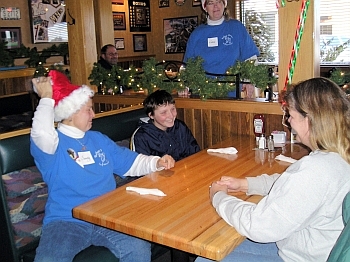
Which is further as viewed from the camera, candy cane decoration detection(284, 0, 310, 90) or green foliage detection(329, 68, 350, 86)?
green foliage detection(329, 68, 350, 86)

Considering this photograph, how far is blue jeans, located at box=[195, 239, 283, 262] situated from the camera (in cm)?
187

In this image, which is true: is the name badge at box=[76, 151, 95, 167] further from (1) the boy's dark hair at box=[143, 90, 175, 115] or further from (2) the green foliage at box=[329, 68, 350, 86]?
(2) the green foliage at box=[329, 68, 350, 86]

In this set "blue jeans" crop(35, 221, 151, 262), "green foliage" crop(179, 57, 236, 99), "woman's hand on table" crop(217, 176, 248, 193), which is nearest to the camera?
"woman's hand on table" crop(217, 176, 248, 193)

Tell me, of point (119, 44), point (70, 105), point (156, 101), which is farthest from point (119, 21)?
point (70, 105)

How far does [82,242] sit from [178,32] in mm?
7870

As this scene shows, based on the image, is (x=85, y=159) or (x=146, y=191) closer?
(x=146, y=191)

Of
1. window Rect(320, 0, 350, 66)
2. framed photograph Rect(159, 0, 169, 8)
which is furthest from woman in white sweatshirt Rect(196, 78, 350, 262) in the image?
framed photograph Rect(159, 0, 169, 8)

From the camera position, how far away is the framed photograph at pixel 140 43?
9.73m

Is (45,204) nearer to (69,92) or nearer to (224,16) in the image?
(69,92)

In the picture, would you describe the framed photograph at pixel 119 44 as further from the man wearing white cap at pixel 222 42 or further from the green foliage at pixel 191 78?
the man wearing white cap at pixel 222 42

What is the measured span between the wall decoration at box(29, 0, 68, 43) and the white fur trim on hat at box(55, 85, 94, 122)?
20.7 feet

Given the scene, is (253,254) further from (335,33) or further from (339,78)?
(335,33)

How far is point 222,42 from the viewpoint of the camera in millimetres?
3914

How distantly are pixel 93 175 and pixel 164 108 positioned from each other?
0.80 metres
